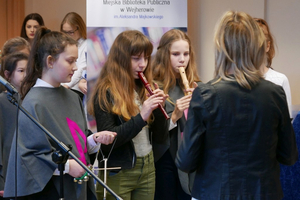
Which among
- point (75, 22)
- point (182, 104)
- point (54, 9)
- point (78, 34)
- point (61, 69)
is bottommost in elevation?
point (182, 104)

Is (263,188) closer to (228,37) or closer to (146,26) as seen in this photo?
(228,37)

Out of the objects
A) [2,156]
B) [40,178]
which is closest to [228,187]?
[40,178]

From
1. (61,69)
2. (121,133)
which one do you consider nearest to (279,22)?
(121,133)

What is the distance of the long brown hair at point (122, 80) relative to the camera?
2.17m

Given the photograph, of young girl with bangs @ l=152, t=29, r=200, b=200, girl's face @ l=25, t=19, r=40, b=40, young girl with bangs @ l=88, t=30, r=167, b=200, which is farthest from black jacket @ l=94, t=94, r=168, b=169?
girl's face @ l=25, t=19, r=40, b=40

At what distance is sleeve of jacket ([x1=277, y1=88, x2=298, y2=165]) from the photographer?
157 centimetres

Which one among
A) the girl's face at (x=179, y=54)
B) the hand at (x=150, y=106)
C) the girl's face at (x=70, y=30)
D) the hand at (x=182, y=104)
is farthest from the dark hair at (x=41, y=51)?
the girl's face at (x=70, y=30)

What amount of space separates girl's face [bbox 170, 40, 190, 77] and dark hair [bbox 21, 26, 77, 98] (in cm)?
96

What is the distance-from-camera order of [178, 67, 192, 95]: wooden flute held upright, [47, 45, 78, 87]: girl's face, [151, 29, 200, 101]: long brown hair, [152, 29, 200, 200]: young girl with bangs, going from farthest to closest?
1. [151, 29, 200, 101]: long brown hair
2. [178, 67, 192, 95]: wooden flute held upright
3. [152, 29, 200, 200]: young girl with bangs
4. [47, 45, 78, 87]: girl's face

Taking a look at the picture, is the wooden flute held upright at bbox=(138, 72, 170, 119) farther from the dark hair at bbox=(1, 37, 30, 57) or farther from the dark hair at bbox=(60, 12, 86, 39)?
the dark hair at bbox=(60, 12, 86, 39)

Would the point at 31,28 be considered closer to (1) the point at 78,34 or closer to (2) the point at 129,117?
(1) the point at 78,34

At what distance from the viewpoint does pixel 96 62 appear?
373cm

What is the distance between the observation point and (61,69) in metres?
1.84

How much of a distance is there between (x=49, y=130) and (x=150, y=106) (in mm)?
588
